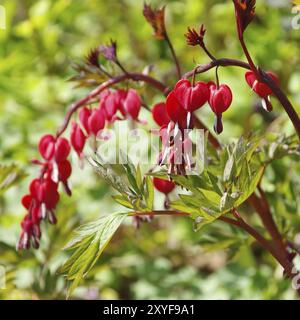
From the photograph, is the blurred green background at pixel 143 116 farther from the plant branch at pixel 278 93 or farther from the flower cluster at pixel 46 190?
the plant branch at pixel 278 93

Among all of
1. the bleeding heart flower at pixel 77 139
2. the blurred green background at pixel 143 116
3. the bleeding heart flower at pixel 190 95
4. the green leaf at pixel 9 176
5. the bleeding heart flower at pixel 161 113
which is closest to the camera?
the bleeding heart flower at pixel 190 95

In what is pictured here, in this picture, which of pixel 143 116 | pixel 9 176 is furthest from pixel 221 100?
pixel 143 116

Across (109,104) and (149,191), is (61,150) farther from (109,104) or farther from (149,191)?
(149,191)

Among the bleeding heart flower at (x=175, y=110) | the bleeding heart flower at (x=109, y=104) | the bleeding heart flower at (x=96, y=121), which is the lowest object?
the bleeding heart flower at (x=175, y=110)

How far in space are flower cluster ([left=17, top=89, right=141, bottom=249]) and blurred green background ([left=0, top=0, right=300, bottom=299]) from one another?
0.45m

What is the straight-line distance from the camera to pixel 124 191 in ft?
4.58

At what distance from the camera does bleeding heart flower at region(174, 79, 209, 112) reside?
1.31 meters

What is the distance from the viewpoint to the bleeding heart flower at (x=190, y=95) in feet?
4.29

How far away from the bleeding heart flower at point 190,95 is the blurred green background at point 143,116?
69 cm

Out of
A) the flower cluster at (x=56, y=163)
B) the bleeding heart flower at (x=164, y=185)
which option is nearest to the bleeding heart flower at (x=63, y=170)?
the flower cluster at (x=56, y=163)

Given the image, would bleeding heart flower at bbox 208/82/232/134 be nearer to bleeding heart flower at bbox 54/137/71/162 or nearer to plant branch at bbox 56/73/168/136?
plant branch at bbox 56/73/168/136

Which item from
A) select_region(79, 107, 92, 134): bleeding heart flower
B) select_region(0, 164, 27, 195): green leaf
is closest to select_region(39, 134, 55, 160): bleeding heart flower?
select_region(79, 107, 92, 134): bleeding heart flower
